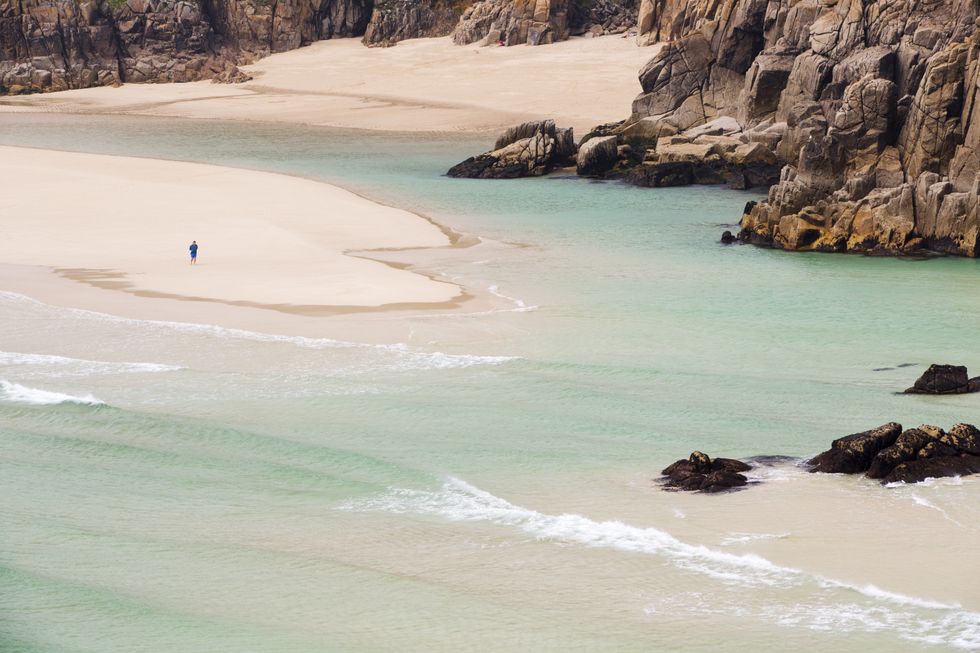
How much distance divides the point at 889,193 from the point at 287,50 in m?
64.0

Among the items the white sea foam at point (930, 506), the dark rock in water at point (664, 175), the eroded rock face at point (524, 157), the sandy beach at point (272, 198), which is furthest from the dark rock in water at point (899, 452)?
the eroded rock face at point (524, 157)

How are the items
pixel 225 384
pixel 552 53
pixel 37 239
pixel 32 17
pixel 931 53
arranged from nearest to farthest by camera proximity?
pixel 225 384 → pixel 37 239 → pixel 931 53 → pixel 552 53 → pixel 32 17

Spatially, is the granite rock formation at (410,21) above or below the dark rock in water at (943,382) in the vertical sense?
above

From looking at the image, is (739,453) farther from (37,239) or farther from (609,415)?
(37,239)

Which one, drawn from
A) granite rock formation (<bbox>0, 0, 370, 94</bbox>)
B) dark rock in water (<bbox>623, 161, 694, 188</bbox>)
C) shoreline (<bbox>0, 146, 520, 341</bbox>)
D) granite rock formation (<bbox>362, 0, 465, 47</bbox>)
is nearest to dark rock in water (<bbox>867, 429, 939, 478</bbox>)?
shoreline (<bbox>0, 146, 520, 341</bbox>)

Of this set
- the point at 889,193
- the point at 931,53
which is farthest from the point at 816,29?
the point at 889,193

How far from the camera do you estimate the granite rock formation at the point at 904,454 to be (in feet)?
49.4

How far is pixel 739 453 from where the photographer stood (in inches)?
650

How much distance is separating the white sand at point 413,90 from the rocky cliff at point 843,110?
8.73 m

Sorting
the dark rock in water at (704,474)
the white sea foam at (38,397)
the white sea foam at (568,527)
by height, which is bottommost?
the white sea foam at (38,397)

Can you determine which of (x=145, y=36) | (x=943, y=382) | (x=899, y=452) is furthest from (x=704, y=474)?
(x=145, y=36)

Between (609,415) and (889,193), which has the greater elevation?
(889,193)

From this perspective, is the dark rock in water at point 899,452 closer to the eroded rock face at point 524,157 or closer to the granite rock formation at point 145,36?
the eroded rock face at point 524,157

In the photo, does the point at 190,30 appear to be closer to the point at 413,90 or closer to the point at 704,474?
the point at 413,90
